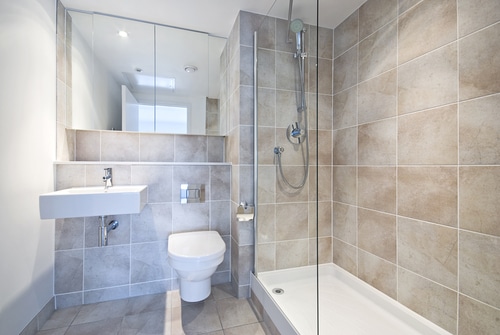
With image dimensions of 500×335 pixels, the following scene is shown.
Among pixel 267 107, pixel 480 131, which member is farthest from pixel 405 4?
pixel 267 107

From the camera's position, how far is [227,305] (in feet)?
5.72

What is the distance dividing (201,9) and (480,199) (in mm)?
2161

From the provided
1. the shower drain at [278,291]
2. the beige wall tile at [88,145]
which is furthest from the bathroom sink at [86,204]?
the shower drain at [278,291]

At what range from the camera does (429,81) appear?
1.32 meters

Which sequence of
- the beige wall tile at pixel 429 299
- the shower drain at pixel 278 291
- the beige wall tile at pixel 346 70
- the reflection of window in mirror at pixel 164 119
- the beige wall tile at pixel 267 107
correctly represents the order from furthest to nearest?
the reflection of window in mirror at pixel 164 119 < the beige wall tile at pixel 346 70 < the beige wall tile at pixel 267 107 < the shower drain at pixel 278 291 < the beige wall tile at pixel 429 299

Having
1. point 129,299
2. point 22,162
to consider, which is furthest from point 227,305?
point 22,162

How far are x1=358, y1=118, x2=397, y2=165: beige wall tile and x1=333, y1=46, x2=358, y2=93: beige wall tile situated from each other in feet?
1.37

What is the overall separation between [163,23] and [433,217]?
8.15 feet

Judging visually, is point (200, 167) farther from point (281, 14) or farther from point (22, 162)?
point (281, 14)

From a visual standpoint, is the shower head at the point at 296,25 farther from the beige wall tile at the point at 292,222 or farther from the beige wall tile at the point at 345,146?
the beige wall tile at the point at 292,222

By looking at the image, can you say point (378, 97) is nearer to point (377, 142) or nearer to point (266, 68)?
point (377, 142)

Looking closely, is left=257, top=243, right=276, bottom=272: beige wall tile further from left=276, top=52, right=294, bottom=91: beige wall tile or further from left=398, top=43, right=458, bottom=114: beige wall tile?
left=398, top=43, right=458, bottom=114: beige wall tile

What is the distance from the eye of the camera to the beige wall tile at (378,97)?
1.54 meters

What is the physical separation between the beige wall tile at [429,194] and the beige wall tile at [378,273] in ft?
1.34
